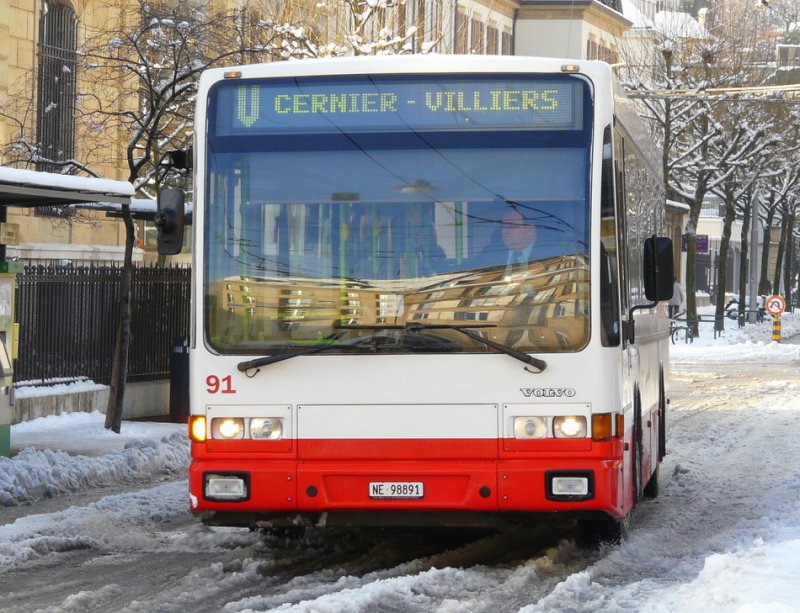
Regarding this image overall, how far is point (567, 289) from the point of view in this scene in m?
9.01

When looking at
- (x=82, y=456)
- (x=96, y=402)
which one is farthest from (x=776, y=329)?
(x=82, y=456)

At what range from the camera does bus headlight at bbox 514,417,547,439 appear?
8.93 meters

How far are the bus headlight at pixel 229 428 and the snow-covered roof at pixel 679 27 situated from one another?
38531 millimetres

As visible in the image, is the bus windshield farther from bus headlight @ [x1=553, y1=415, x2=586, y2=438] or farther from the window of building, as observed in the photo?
the window of building

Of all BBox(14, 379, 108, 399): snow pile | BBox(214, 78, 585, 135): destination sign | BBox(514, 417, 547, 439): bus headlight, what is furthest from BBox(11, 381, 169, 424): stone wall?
BBox(514, 417, 547, 439): bus headlight

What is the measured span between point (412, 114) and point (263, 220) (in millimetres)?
1051

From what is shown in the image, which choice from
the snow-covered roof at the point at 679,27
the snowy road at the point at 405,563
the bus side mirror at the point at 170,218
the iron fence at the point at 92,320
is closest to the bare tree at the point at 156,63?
the iron fence at the point at 92,320

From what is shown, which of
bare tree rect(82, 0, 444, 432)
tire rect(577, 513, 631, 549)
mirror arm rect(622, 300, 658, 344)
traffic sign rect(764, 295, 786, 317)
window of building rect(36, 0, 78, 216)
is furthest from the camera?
traffic sign rect(764, 295, 786, 317)

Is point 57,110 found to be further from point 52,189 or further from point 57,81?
point 52,189

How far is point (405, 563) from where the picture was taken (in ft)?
31.1

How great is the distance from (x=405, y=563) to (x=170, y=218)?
2457 mm

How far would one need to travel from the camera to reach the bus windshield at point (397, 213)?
8.95 metres

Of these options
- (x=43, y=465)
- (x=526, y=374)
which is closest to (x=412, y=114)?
(x=526, y=374)

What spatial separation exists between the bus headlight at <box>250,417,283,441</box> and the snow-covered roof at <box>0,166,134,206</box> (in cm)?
510
